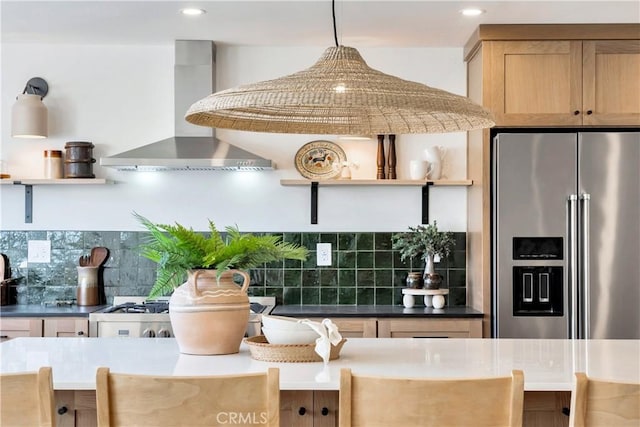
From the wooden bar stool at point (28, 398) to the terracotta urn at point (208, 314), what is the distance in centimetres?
66

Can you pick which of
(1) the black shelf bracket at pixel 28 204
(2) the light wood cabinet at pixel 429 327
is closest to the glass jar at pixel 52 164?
(1) the black shelf bracket at pixel 28 204

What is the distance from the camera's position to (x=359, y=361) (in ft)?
8.08

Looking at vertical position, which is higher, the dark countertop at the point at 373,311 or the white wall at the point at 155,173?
the white wall at the point at 155,173

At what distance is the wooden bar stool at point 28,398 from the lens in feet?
6.31

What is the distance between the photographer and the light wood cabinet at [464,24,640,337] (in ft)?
14.4

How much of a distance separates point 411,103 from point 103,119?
3.24 m

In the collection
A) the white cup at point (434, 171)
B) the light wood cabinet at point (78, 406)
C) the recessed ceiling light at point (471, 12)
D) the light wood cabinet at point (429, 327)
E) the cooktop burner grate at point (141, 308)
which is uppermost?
the recessed ceiling light at point (471, 12)

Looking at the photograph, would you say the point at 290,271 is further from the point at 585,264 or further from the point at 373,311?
the point at 585,264

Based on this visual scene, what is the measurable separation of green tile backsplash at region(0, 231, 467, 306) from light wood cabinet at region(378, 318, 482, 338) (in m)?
0.51

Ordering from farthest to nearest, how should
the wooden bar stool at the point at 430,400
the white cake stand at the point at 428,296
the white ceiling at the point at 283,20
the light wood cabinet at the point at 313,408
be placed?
the white cake stand at the point at 428,296 < the white ceiling at the point at 283,20 < the light wood cabinet at the point at 313,408 < the wooden bar stool at the point at 430,400

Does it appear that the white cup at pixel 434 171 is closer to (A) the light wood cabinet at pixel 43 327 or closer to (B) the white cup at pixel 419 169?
(B) the white cup at pixel 419 169

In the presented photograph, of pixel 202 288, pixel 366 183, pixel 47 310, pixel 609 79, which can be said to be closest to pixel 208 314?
pixel 202 288

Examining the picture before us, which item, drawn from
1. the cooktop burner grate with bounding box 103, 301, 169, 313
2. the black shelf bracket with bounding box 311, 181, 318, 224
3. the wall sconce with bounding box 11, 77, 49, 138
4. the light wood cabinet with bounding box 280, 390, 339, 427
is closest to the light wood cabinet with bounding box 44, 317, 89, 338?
the cooktop burner grate with bounding box 103, 301, 169, 313

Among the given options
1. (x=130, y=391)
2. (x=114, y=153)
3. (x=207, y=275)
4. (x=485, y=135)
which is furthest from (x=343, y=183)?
(x=130, y=391)
